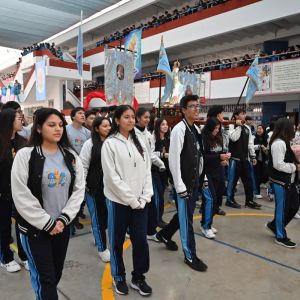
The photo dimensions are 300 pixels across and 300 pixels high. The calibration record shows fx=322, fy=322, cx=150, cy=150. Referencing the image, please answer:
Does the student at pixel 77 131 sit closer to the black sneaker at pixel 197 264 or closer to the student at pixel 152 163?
the student at pixel 152 163

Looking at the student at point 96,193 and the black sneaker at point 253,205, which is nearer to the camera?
the student at point 96,193

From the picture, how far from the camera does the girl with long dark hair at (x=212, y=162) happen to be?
4.16m

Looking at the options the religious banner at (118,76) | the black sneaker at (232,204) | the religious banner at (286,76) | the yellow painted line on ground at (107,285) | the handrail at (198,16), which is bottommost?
the yellow painted line on ground at (107,285)

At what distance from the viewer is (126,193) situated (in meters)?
2.56

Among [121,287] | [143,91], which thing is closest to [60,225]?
[121,287]

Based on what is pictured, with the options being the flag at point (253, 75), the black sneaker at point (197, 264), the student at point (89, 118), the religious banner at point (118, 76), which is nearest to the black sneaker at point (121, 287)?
the black sneaker at point (197, 264)

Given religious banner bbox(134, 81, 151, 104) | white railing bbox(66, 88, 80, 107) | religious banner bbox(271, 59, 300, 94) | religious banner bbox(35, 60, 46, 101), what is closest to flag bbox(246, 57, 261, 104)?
religious banner bbox(271, 59, 300, 94)

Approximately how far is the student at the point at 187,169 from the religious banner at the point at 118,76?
5.52m

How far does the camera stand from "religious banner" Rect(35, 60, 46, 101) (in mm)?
17188

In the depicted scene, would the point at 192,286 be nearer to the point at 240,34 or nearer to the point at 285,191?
the point at 285,191

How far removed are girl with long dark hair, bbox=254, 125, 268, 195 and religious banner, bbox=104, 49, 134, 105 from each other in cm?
370

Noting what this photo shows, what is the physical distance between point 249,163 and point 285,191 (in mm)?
1950

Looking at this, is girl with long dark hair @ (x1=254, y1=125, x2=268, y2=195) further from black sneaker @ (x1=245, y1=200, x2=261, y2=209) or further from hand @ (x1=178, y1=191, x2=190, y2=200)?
hand @ (x1=178, y1=191, x2=190, y2=200)

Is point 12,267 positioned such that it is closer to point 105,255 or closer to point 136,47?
point 105,255
